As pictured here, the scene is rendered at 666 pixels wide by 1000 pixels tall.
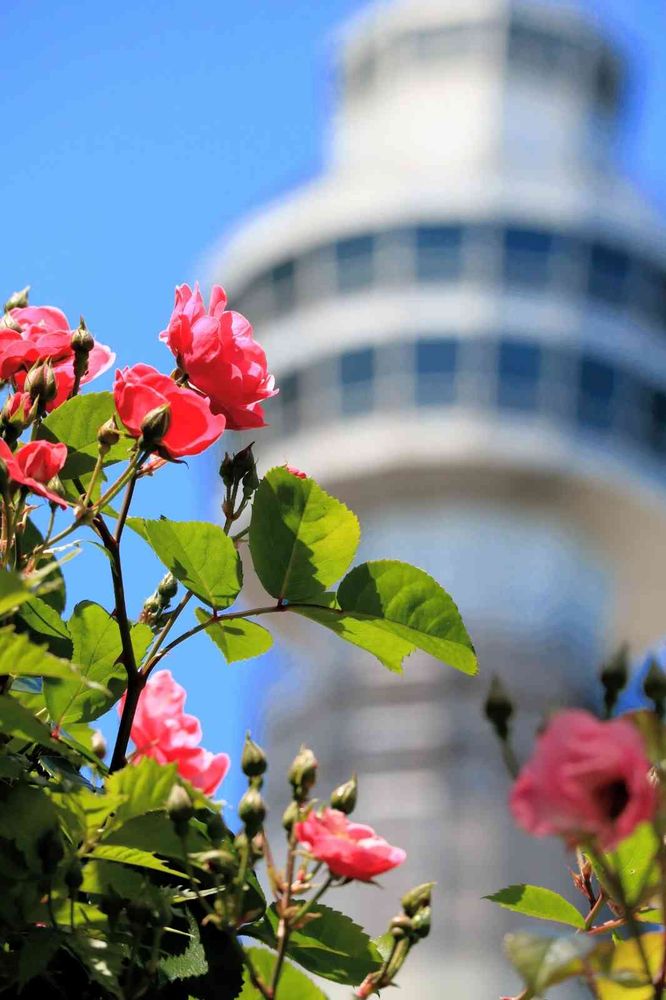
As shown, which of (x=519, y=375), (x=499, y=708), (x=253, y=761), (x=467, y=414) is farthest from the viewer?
(x=519, y=375)

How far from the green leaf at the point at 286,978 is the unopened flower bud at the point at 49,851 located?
0.43 ft

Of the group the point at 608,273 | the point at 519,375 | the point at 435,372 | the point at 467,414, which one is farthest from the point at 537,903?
the point at 608,273

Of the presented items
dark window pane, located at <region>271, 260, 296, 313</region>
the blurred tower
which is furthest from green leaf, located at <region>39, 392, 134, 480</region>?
dark window pane, located at <region>271, 260, 296, 313</region>

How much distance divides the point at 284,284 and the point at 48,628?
110 ft

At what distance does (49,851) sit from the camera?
108 centimetres

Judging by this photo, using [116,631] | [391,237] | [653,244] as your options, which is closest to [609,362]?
[653,244]

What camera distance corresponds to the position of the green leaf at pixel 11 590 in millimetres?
1044

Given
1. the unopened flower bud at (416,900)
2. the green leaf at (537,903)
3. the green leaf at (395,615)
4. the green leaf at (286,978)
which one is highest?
the green leaf at (395,615)

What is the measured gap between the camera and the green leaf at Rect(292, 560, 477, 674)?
1.33 metres

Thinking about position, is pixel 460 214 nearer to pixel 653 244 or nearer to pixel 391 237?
pixel 391 237

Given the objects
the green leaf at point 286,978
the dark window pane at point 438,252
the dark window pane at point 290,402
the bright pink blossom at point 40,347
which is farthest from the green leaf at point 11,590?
the dark window pane at point 438,252

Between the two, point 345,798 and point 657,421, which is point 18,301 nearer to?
point 345,798

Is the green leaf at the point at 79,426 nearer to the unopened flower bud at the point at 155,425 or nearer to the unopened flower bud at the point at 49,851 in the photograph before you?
the unopened flower bud at the point at 155,425

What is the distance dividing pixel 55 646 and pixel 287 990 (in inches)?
→ 14.7
